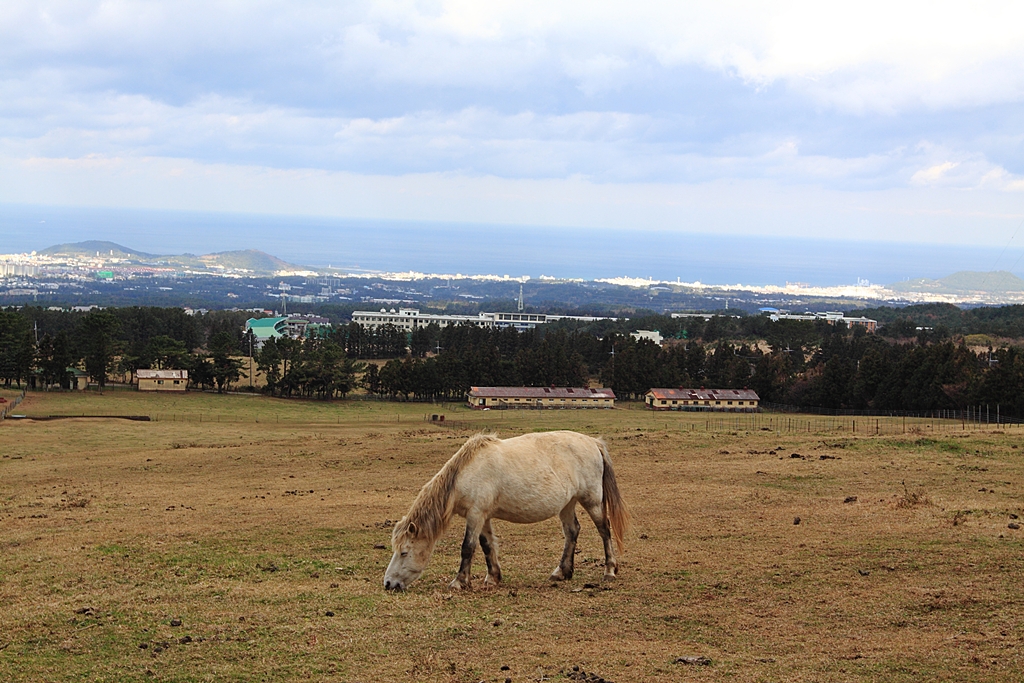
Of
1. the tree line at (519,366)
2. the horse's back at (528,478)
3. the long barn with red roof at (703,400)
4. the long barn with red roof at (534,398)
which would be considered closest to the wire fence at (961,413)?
the tree line at (519,366)

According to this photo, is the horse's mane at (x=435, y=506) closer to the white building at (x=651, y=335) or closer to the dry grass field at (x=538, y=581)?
the dry grass field at (x=538, y=581)

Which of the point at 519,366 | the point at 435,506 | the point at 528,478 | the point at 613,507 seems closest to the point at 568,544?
the point at 613,507

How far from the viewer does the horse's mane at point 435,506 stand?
1103 cm

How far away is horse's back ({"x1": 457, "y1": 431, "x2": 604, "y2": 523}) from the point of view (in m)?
11.3

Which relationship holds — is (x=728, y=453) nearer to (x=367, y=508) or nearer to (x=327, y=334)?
(x=367, y=508)

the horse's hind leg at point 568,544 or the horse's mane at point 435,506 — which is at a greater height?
the horse's mane at point 435,506

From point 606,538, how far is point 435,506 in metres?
2.48

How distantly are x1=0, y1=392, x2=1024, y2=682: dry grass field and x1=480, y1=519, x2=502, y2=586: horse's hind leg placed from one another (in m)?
0.19

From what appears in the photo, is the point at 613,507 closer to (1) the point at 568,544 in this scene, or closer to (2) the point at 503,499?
(1) the point at 568,544

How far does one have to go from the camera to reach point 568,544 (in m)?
11.8

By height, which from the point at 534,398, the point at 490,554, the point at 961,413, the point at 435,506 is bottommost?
the point at 534,398

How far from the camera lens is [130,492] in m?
20.3

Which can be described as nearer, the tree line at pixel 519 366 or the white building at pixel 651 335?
the tree line at pixel 519 366

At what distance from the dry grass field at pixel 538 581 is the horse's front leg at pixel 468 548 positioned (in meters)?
0.24
